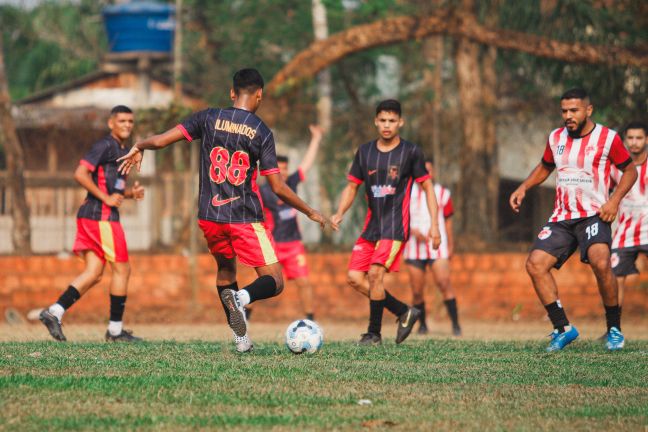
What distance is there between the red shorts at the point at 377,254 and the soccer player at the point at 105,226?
7.03ft

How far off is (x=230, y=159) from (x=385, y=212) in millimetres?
2158

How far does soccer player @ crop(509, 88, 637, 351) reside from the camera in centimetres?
861

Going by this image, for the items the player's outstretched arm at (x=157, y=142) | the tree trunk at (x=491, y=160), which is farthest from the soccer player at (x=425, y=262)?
the player's outstretched arm at (x=157, y=142)

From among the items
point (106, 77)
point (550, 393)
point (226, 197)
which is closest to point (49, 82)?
point (106, 77)

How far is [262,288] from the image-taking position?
7832mm

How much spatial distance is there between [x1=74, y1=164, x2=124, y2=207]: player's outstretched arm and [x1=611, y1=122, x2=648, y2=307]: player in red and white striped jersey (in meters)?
5.19

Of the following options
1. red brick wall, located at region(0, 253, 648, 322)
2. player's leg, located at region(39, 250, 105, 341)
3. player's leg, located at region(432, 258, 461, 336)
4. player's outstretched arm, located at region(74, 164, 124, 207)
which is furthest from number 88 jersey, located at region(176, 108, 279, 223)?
red brick wall, located at region(0, 253, 648, 322)

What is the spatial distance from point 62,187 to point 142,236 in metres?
1.42

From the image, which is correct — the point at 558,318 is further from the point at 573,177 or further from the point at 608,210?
the point at 573,177

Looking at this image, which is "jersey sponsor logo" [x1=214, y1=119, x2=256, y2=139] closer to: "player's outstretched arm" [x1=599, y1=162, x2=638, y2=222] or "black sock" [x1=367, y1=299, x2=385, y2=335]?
"black sock" [x1=367, y1=299, x2=385, y2=335]

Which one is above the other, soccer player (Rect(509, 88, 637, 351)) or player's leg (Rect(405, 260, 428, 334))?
soccer player (Rect(509, 88, 637, 351))

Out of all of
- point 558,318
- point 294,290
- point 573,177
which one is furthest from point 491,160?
point 558,318

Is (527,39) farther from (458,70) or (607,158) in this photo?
(607,158)

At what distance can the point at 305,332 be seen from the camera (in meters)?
8.05
